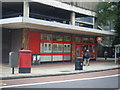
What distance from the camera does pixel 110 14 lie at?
83.9 ft

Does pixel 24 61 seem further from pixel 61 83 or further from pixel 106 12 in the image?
pixel 106 12

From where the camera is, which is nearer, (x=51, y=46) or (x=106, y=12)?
(x=51, y=46)

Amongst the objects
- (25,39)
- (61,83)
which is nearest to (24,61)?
(61,83)

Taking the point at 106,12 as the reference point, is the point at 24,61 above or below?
below

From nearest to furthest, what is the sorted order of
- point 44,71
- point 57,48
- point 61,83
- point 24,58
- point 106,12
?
1. point 61,83
2. point 24,58
3. point 44,71
4. point 57,48
5. point 106,12

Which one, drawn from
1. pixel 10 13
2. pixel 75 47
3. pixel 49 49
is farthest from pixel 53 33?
pixel 10 13

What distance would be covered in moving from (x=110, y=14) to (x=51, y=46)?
356 inches

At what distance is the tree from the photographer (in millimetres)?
25094

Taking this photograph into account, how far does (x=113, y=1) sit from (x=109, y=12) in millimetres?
1514

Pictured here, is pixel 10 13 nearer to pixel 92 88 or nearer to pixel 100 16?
pixel 100 16

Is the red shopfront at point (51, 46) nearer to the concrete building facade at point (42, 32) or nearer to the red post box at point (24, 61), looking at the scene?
the concrete building facade at point (42, 32)

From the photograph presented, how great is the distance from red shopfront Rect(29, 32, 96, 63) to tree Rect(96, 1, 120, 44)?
15.5ft

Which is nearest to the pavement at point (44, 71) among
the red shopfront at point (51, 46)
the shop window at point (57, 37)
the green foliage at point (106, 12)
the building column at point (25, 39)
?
the building column at point (25, 39)

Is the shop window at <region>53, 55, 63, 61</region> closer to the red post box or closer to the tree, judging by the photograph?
the tree
